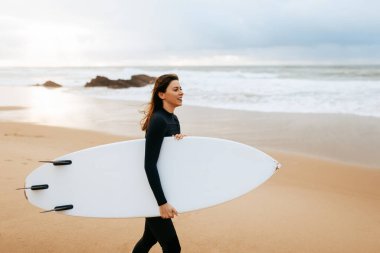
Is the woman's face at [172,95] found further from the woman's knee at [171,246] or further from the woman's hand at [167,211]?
the woman's knee at [171,246]

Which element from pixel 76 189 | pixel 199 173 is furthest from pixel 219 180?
pixel 76 189

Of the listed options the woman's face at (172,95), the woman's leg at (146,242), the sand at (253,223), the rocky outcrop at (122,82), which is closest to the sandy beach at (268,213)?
the sand at (253,223)

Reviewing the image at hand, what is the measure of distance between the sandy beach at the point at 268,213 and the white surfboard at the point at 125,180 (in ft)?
2.70

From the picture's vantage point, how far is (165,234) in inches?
81.9

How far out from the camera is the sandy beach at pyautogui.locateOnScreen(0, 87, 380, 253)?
122 inches

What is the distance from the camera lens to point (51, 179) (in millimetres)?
2352

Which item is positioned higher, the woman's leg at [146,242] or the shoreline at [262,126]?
the woman's leg at [146,242]

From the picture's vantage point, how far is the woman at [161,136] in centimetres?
196

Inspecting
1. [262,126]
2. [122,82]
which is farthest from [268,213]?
[122,82]

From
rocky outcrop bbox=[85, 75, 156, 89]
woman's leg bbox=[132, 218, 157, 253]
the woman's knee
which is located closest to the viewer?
the woman's knee

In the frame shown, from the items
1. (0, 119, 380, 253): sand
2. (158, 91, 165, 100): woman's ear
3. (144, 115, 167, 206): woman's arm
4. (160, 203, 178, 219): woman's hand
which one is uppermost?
(158, 91, 165, 100): woman's ear

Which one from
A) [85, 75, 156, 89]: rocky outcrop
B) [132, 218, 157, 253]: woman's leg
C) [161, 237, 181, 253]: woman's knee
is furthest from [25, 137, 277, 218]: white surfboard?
[85, 75, 156, 89]: rocky outcrop

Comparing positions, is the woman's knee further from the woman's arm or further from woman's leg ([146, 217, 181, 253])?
the woman's arm

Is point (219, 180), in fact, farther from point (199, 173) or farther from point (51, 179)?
point (51, 179)
